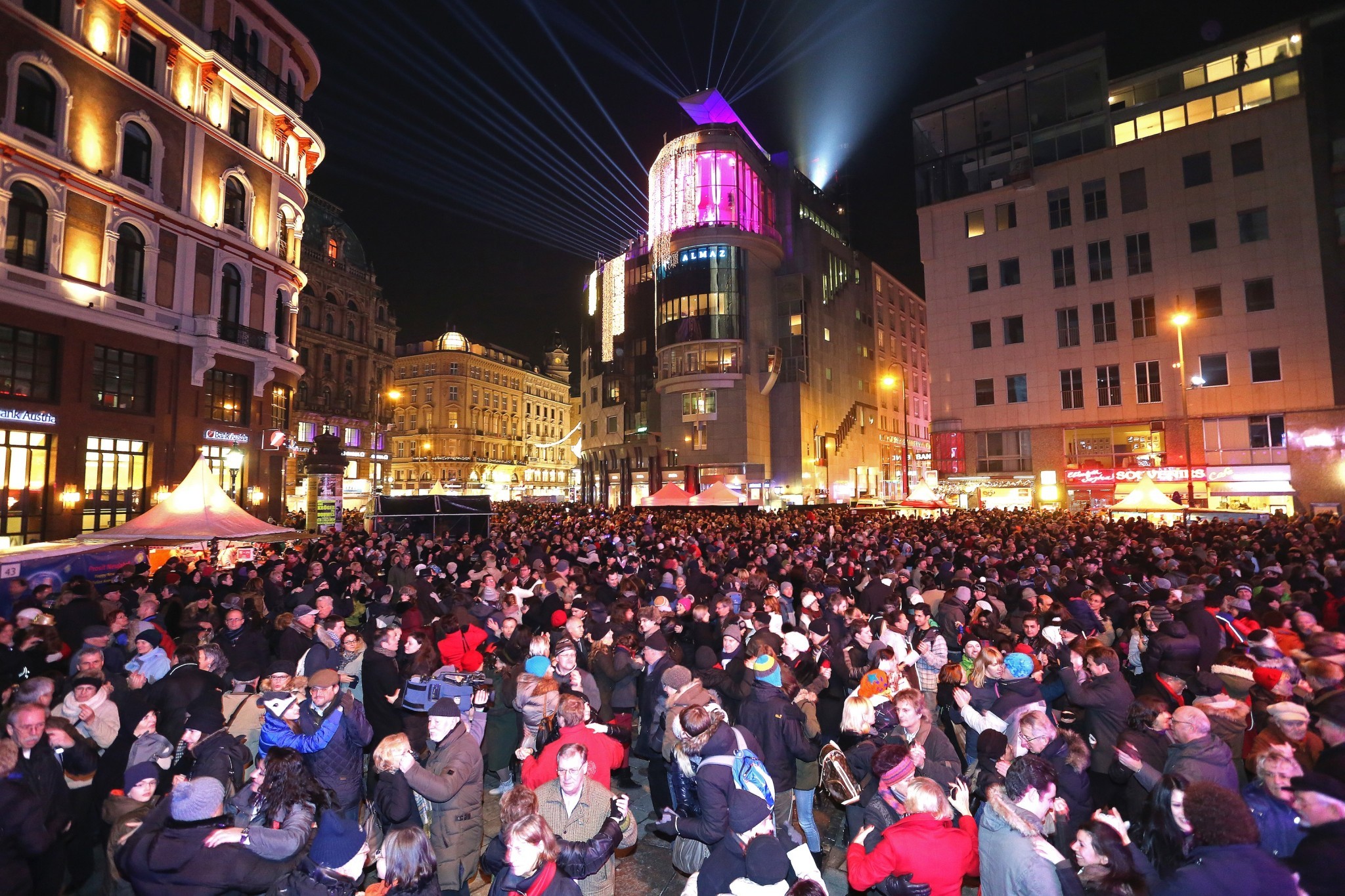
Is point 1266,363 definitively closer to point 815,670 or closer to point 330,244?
point 815,670

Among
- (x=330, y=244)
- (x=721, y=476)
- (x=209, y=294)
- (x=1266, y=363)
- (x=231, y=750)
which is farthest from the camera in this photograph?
(x=330, y=244)

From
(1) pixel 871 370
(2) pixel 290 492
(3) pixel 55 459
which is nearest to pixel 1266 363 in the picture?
(1) pixel 871 370

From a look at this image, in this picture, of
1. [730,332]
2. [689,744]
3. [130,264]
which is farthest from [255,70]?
[730,332]

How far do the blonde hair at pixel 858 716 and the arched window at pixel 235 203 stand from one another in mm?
29111

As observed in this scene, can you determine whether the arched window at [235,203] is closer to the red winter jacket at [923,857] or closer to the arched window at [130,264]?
the arched window at [130,264]

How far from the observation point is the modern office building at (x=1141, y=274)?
3547 centimetres

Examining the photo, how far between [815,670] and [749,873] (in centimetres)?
361

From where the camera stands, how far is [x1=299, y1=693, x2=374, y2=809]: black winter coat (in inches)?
193

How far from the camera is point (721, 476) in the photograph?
57.0 m

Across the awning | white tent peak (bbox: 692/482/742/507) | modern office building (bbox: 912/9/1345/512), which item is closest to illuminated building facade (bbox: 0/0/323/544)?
white tent peak (bbox: 692/482/742/507)

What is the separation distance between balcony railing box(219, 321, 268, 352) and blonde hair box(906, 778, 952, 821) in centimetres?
2876

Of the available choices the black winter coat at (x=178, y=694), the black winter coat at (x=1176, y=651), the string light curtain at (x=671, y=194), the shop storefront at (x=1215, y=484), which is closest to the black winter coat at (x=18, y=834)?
the black winter coat at (x=178, y=694)

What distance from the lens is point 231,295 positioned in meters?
26.2

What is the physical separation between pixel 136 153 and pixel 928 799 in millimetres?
29428
